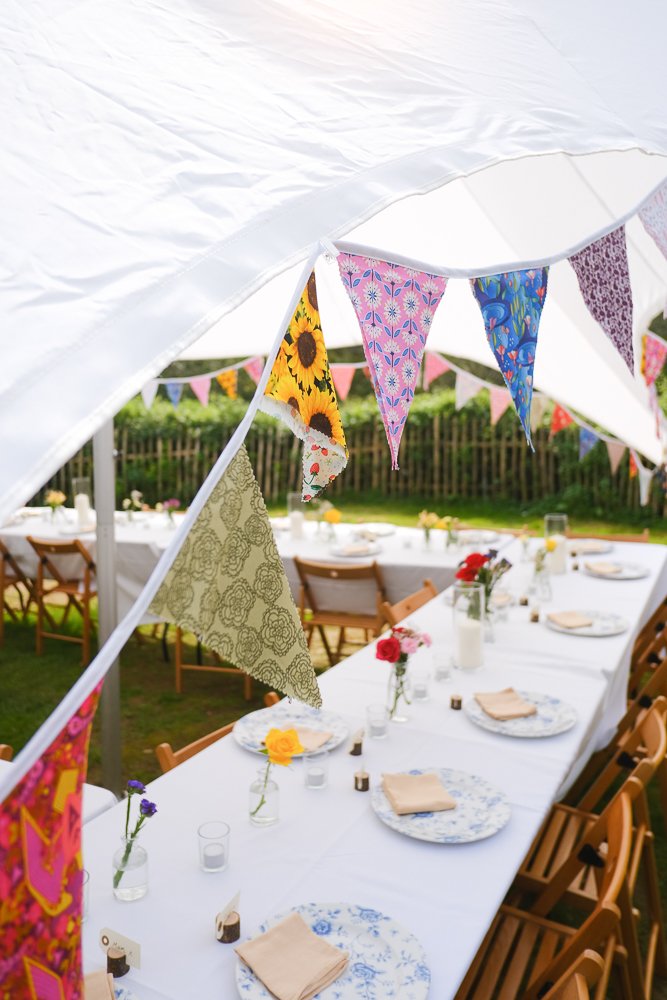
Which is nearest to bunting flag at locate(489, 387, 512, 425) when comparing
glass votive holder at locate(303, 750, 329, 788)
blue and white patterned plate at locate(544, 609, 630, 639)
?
blue and white patterned plate at locate(544, 609, 630, 639)

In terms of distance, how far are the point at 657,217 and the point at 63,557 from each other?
14.6 ft

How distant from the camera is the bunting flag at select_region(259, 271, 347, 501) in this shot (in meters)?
1.32

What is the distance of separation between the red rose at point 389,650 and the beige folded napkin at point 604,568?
241 cm

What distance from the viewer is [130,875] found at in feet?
5.45

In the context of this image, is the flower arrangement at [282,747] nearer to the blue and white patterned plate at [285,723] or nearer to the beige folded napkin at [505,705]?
the blue and white patterned plate at [285,723]

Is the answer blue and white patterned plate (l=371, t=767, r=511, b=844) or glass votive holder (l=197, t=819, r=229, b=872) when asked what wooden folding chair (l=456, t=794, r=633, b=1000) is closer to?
blue and white patterned plate (l=371, t=767, r=511, b=844)

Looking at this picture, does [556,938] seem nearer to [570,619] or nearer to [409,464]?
[570,619]

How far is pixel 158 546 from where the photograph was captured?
5.34 metres

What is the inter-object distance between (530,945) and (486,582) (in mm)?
1549

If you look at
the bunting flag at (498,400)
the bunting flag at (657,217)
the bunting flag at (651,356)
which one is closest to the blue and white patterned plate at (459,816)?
the bunting flag at (657,217)

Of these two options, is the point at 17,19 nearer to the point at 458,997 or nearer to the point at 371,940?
the point at 371,940

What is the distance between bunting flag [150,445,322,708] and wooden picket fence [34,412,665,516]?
10119 mm

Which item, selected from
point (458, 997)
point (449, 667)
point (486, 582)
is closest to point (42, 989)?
point (458, 997)

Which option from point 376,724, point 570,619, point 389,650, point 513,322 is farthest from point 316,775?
point 570,619
